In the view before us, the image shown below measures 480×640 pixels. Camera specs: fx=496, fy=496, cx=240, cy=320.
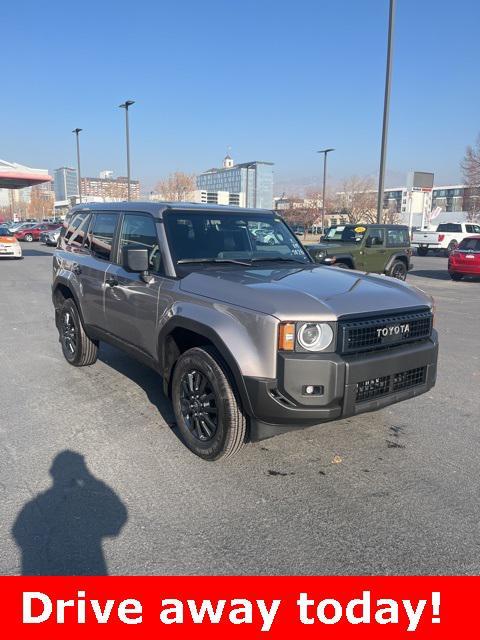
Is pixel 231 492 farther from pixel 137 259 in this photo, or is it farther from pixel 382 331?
pixel 137 259

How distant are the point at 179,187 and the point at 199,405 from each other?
66.0 m

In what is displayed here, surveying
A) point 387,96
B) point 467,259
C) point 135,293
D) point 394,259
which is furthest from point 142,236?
point 467,259

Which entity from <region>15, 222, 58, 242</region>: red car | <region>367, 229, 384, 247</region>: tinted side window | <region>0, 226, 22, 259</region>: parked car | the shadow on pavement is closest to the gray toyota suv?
<region>367, 229, 384, 247</region>: tinted side window

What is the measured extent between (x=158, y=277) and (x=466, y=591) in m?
3.10

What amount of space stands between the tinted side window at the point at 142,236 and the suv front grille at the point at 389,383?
2.03 meters

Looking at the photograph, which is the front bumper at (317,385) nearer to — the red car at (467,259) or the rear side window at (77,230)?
the rear side window at (77,230)

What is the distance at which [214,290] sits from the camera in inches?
146

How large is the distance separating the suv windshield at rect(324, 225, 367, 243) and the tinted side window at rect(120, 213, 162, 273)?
10.5m

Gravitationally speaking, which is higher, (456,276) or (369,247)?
(369,247)

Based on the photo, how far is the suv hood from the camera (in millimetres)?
3277

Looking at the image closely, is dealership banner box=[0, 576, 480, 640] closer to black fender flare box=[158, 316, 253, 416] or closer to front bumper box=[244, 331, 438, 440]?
front bumper box=[244, 331, 438, 440]

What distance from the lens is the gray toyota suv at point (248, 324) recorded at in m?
3.22

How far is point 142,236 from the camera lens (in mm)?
4699

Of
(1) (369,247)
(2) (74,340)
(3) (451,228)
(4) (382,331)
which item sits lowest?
(2) (74,340)
